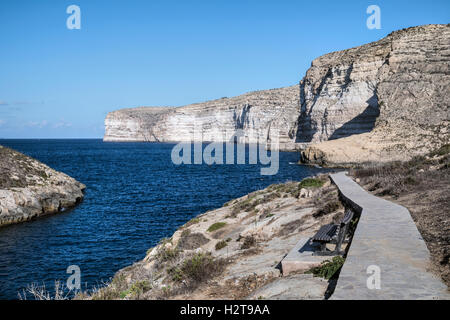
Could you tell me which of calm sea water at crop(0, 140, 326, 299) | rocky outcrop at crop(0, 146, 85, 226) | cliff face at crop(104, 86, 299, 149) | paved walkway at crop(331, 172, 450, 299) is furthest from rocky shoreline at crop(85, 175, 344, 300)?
cliff face at crop(104, 86, 299, 149)

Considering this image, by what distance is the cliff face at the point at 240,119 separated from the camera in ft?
390

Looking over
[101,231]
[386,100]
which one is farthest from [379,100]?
[101,231]

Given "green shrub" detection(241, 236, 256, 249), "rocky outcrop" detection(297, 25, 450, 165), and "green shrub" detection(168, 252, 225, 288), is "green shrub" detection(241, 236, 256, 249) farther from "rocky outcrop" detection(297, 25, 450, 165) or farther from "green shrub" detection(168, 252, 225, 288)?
"rocky outcrop" detection(297, 25, 450, 165)

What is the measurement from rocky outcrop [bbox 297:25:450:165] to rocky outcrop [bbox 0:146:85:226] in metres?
35.6

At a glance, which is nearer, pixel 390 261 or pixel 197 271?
pixel 390 261

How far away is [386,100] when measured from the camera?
2320 inches

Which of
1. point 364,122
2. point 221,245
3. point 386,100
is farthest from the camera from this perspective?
point 364,122

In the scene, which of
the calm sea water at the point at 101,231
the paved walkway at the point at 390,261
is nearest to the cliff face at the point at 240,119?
the calm sea water at the point at 101,231

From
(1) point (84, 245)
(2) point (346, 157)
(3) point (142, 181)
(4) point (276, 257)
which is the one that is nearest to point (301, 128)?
(2) point (346, 157)

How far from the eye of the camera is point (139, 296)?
866 cm

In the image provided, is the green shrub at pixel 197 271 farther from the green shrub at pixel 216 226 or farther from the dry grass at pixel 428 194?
the green shrub at pixel 216 226

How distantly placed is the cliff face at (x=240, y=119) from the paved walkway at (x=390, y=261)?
86430mm

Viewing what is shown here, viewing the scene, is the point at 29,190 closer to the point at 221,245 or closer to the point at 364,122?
the point at 221,245

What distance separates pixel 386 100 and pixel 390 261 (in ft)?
189
